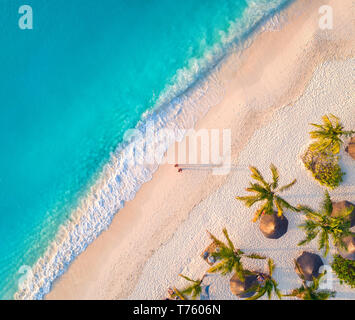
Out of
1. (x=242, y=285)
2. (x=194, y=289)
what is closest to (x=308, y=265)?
(x=242, y=285)

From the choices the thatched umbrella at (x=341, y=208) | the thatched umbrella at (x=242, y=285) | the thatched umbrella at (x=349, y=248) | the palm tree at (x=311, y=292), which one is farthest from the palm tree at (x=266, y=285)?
the thatched umbrella at (x=341, y=208)

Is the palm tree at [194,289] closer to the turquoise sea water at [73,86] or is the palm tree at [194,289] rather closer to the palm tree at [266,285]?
the palm tree at [266,285]

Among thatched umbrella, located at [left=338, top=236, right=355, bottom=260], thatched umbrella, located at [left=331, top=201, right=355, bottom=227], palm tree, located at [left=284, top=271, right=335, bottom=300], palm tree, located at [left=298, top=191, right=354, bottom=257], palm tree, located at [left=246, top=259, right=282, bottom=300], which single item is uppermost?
thatched umbrella, located at [left=331, top=201, right=355, bottom=227]

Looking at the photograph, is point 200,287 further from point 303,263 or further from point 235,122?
point 235,122

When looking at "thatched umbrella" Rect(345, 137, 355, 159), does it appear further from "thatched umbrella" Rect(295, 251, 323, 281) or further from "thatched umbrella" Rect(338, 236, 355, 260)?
"thatched umbrella" Rect(295, 251, 323, 281)

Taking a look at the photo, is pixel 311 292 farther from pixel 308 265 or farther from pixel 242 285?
pixel 242 285

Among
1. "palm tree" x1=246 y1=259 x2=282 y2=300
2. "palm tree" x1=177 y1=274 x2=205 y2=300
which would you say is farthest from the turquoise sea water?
"palm tree" x1=246 y1=259 x2=282 y2=300
